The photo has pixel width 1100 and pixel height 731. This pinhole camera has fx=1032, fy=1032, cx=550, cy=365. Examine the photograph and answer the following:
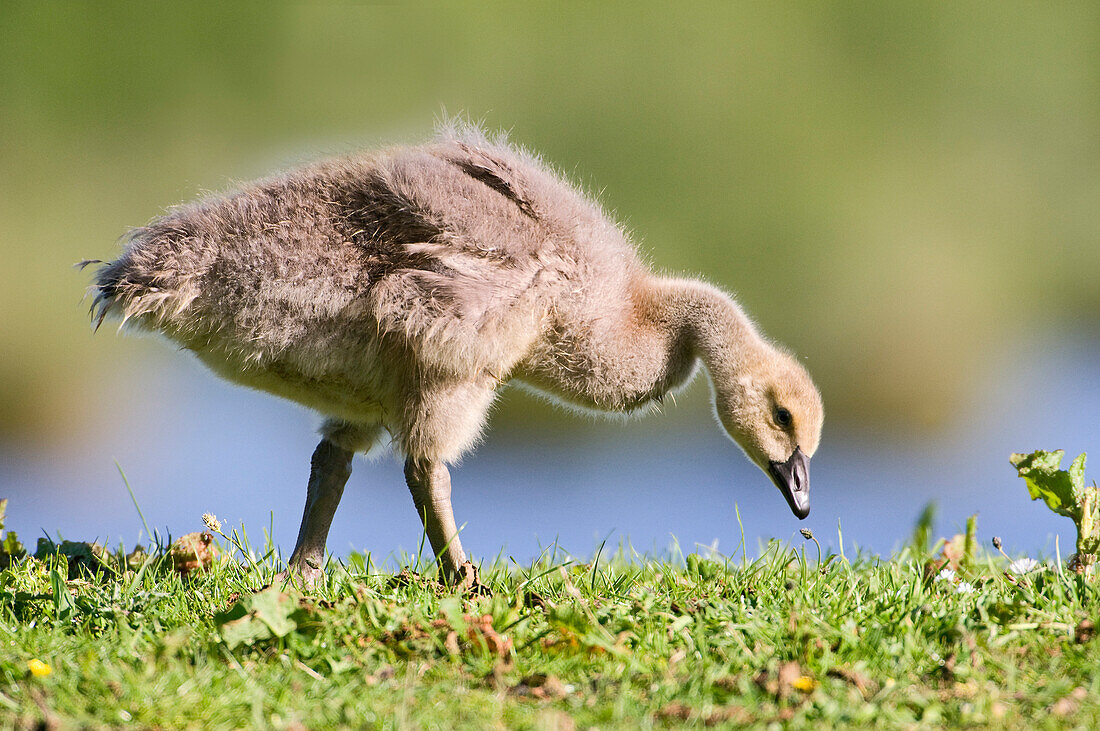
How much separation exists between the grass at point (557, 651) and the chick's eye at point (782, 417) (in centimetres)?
65

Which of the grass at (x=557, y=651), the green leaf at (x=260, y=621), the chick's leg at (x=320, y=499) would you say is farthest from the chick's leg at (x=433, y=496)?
the green leaf at (x=260, y=621)

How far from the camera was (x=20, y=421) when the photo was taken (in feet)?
36.7

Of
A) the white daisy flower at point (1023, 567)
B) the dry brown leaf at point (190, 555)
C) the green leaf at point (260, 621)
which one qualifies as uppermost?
the white daisy flower at point (1023, 567)

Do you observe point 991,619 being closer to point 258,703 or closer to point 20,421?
point 258,703

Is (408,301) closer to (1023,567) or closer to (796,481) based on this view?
(796,481)

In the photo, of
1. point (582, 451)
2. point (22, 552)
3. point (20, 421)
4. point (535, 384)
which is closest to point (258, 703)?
point (535, 384)

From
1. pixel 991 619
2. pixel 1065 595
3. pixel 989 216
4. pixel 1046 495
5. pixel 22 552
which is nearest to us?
pixel 991 619

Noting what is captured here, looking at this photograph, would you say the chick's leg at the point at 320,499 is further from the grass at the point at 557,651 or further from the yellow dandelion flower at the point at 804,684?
the yellow dandelion flower at the point at 804,684

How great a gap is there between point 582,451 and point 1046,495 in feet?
25.6

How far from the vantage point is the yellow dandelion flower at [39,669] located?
1998 millimetres

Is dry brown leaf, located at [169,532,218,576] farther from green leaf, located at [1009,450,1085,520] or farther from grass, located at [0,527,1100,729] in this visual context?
green leaf, located at [1009,450,1085,520]

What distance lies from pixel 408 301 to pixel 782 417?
52.1 inches

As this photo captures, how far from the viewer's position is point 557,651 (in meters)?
2.18

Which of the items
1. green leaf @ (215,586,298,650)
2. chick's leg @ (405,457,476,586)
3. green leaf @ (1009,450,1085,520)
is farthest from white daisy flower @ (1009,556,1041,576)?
green leaf @ (215,586,298,650)
